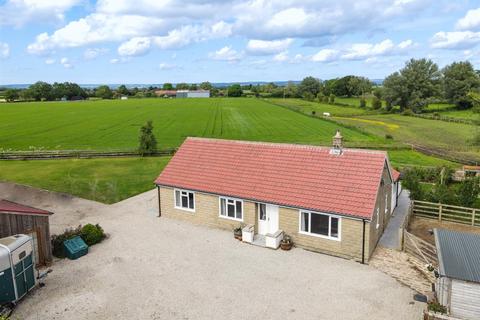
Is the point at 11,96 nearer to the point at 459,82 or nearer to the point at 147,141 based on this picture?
the point at 147,141

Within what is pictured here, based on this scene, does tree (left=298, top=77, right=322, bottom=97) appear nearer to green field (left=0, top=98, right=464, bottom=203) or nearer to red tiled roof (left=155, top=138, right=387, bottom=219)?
green field (left=0, top=98, right=464, bottom=203)

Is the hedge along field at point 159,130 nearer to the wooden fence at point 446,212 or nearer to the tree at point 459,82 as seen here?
the wooden fence at point 446,212

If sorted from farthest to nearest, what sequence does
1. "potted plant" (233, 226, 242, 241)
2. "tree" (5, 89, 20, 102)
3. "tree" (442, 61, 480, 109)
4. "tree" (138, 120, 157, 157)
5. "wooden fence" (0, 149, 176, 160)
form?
"tree" (5, 89, 20, 102) < "tree" (442, 61, 480, 109) < "wooden fence" (0, 149, 176, 160) < "tree" (138, 120, 157, 157) < "potted plant" (233, 226, 242, 241)

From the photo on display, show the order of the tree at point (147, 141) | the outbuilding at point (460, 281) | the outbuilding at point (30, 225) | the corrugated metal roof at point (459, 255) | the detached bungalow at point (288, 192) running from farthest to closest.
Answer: the tree at point (147, 141), the detached bungalow at point (288, 192), the outbuilding at point (30, 225), the corrugated metal roof at point (459, 255), the outbuilding at point (460, 281)

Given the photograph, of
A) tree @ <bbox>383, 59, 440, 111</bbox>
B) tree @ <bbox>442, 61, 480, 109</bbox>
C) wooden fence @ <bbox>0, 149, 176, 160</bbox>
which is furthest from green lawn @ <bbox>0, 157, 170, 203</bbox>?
tree @ <bbox>442, 61, 480, 109</bbox>

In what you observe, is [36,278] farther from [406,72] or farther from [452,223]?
[406,72]

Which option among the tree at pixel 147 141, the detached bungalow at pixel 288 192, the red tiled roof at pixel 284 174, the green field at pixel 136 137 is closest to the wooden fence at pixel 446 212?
the detached bungalow at pixel 288 192
